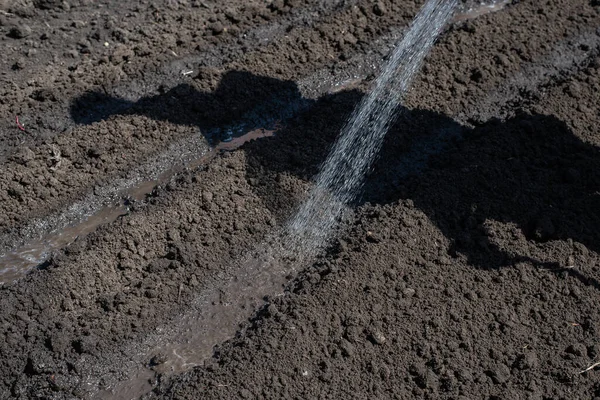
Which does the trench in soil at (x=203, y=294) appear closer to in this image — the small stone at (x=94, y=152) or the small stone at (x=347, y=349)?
the small stone at (x=94, y=152)

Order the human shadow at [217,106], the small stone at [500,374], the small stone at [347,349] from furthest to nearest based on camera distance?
1. the human shadow at [217,106]
2. the small stone at [347,349]
3. the small stone at [500,374]

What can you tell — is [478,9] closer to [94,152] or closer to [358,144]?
[358,144]

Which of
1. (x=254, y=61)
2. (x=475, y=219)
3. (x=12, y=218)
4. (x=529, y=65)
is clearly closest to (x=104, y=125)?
(x=12, y=218)

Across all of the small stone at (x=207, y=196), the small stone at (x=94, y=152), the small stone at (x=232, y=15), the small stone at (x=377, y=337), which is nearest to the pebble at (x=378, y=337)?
the small stone at (x=377, y=337)

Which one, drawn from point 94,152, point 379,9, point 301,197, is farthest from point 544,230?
point 94,152

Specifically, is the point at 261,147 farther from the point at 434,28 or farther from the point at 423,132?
the point at 434,28

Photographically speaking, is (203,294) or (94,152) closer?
(203,294)
